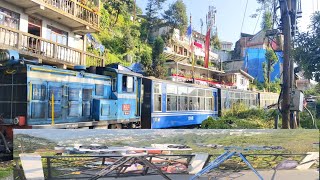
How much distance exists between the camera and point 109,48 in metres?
2.23

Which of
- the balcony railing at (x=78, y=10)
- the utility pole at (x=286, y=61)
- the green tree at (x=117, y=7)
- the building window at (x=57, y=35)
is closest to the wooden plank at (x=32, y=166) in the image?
the building window at (x=57, y=35)

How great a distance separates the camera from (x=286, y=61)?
124 inches

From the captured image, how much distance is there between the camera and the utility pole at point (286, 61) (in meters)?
3.14

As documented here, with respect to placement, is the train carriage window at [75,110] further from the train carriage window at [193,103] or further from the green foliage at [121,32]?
the train carriage window at [193,103]

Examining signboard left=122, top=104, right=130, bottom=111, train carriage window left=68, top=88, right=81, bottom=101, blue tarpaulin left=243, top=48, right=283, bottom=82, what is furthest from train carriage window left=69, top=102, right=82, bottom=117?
blue tarpaulin left=243, top=48, right=283, bottom=82

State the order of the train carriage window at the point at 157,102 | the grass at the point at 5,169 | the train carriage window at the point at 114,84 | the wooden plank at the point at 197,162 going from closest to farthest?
the wooden plank at the point at 197,162
the grass at the point at 5,169
the train carriage window at the point at 157,102
the train carriage window at the point at 114,84

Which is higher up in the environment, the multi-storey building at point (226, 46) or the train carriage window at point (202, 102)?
the multi-storey building at point (226, 46)

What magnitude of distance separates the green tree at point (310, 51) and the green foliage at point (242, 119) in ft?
1.90

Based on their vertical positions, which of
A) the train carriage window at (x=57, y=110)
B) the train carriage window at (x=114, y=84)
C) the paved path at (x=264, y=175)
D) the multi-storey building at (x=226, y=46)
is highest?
the multi-storey building at (x=226, y=46)

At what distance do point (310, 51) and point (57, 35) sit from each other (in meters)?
2.49

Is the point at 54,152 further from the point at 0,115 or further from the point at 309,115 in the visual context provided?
the point at 309,115

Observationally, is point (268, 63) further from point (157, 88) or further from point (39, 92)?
point (39, 92)

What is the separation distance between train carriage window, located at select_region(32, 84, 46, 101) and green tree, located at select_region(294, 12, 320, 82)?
2.70m

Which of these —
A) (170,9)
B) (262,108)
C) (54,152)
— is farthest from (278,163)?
(54,152)
